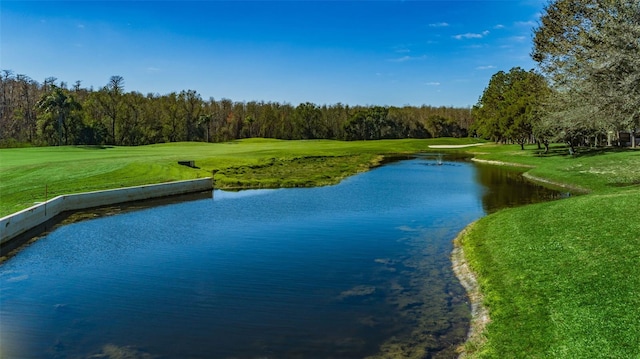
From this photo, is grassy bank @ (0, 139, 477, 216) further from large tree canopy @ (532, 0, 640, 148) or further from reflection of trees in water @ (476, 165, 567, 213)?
large tree canopy @ (532, 0, 640, 148)

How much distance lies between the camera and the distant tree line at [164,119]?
95125 mm

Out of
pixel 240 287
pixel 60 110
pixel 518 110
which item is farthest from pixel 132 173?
pixel 518 110

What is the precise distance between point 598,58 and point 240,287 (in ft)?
73.8

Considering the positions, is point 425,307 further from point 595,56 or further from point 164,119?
point 164,119

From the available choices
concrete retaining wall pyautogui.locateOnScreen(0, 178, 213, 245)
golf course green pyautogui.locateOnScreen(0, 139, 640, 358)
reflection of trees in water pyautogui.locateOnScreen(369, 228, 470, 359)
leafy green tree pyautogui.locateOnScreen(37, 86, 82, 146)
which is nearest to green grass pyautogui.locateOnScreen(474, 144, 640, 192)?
golf course green pyautogui.locateOnScreen(0, 139, 640, 358)

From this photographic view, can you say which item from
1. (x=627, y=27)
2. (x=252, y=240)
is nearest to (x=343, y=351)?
(x=252, y=240)

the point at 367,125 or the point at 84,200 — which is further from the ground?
the point at 367,125

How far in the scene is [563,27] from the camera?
35.9 m

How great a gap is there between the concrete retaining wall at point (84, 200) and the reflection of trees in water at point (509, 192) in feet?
79.3

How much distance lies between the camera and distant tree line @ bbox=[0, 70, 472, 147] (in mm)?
95125

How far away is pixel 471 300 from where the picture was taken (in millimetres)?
14352

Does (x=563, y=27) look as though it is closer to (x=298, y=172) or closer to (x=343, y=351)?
(x=298, y=172)

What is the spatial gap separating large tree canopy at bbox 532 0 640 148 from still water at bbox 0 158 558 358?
976 cm

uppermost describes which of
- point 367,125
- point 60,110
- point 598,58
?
point 367,125
